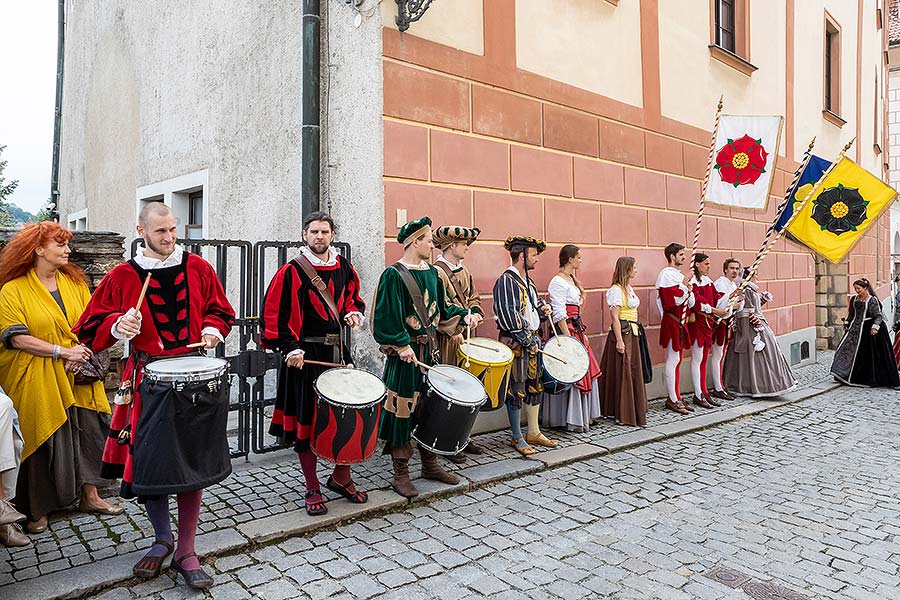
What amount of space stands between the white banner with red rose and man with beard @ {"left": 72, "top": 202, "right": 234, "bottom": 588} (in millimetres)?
6579

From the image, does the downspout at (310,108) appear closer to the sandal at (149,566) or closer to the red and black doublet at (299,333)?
the red and black doublet at (299,333)

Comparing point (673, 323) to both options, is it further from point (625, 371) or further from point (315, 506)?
point (315, 506)

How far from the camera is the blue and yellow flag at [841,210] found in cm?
769

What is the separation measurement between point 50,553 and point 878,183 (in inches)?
340

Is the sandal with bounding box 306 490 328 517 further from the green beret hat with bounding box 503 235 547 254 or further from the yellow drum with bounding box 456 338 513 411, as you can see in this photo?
the green beret hat with bounding box 503 235 547 254

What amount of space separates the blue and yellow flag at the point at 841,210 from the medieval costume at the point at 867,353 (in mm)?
2739

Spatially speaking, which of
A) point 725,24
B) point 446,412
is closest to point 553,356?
point 446,412

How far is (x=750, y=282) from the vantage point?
320 inches

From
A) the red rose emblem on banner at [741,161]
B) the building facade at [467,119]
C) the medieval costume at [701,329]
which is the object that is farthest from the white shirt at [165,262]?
the red rose emblem on banner at [741,161]

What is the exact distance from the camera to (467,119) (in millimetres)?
5984

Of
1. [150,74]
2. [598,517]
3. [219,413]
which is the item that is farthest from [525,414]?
[150,74]

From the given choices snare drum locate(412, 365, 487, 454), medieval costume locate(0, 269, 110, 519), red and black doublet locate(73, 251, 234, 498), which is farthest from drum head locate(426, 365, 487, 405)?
medieval costume locate(0, 269, 110, 519)

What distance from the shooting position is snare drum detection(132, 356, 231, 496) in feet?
9.73

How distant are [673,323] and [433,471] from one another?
392cm
